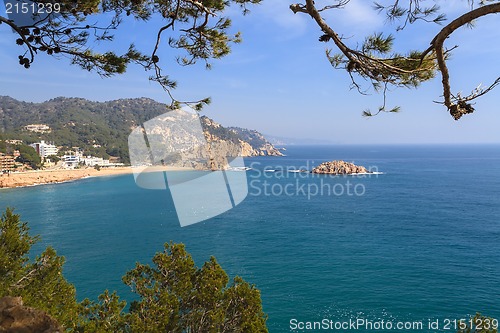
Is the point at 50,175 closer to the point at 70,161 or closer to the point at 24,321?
the point at 70,161

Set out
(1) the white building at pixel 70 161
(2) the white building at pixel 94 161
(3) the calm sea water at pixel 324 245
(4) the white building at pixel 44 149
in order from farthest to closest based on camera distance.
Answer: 1. (2) the white building at pixel 94 161
2. (4) the white building at pixel 44 149
3. (1) the white building at pixel 70 161
4. (3) the calm sea water at pixel 324 245

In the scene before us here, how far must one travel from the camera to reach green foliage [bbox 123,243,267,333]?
A: 7367mm

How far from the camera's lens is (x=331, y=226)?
84.7 ft

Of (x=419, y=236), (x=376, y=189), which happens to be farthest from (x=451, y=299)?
(x=376, y=189)

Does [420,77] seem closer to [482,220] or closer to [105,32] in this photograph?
[105,32]

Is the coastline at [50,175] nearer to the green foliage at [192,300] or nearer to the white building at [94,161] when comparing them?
the white building at [94,161]

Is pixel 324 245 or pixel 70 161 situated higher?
→ pixel 70 161

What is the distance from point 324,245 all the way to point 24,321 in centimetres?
1980

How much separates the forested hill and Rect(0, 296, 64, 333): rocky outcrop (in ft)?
264

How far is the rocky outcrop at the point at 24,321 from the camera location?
3170mm

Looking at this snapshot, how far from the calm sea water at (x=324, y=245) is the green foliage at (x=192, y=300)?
220 inches

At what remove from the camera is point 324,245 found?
21.6 meters

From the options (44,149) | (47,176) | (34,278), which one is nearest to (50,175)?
(47,176)

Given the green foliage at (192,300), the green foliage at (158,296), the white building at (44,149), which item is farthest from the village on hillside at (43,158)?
the green foliage at (192,300)
